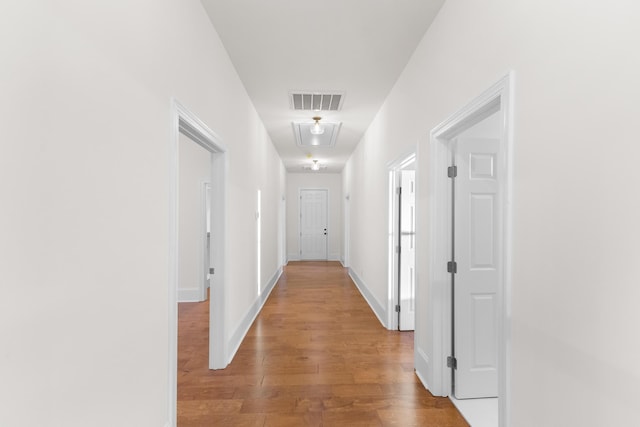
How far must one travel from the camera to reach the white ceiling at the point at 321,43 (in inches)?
90.7

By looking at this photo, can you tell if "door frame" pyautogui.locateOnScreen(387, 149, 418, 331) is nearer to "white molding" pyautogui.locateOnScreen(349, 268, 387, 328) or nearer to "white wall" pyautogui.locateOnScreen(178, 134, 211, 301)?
"white molding" pyautogui.locateOnScreen(349, 268, 387, 328)

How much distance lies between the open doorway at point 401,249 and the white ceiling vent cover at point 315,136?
1.66m

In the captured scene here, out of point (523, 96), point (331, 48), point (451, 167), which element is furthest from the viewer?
point (331, 48)

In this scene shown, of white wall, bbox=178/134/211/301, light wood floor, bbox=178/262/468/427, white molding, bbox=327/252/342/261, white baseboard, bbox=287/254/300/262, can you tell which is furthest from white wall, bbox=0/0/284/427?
white molding, bbox=327/252/342/261

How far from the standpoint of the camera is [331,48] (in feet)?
9.34

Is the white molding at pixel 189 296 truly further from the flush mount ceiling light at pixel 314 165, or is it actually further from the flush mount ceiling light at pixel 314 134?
the flush mount ceiling light at pixel 314 165

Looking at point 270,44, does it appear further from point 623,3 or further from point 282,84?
point 623,3

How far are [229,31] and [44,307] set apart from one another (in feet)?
7.89

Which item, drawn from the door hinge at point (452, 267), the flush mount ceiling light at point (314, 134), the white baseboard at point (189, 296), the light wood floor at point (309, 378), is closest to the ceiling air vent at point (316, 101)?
the flush mount ceiling light at point (314, 134)

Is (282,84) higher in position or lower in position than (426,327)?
higher

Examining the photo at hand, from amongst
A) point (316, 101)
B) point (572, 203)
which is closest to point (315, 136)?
point (316, 101)

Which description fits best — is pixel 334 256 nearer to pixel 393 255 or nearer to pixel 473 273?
pixel 393 255

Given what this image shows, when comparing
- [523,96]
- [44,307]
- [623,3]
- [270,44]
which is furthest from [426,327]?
[270,44]

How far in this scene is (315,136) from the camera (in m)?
5.62
